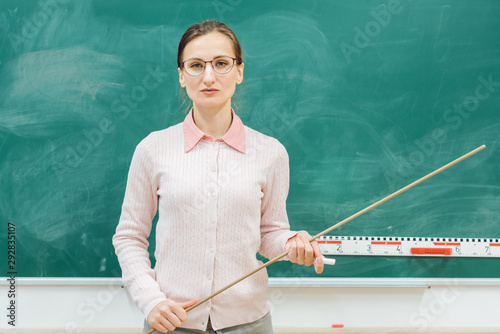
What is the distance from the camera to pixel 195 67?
3.36ft

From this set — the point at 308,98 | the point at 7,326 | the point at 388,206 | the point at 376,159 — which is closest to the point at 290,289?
the point at 388,206

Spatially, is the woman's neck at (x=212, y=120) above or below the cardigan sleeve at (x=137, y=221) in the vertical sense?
above

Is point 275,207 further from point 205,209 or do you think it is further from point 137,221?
point 137,221

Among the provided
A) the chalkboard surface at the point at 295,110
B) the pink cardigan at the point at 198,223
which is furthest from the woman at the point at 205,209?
the chalkboard surface at the point at 295,110

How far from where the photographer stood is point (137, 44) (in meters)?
1.84

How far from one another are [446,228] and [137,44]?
163 centimetres

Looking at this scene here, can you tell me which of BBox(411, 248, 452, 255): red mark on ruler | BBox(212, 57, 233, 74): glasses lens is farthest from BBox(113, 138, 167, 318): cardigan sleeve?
BBox(411, 248, 452, 255): red mark on ruler

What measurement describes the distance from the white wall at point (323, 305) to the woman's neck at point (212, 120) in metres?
1.04

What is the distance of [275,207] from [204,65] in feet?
1.31

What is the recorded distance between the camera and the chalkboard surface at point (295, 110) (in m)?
1.83

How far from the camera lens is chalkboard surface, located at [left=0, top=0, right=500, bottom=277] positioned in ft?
6.01

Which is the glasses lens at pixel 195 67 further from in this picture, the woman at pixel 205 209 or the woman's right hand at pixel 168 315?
the woman's right hand at pixel 168 315

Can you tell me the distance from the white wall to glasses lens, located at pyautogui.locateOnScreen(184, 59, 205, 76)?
3.82 ft

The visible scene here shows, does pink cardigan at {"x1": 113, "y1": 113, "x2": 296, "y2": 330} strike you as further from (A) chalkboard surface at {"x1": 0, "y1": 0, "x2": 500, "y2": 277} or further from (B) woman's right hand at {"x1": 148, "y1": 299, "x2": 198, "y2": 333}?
(A) chalkboard surface at {"x1": 0, "y1": 0, "x2": 500, "y2": 277}
